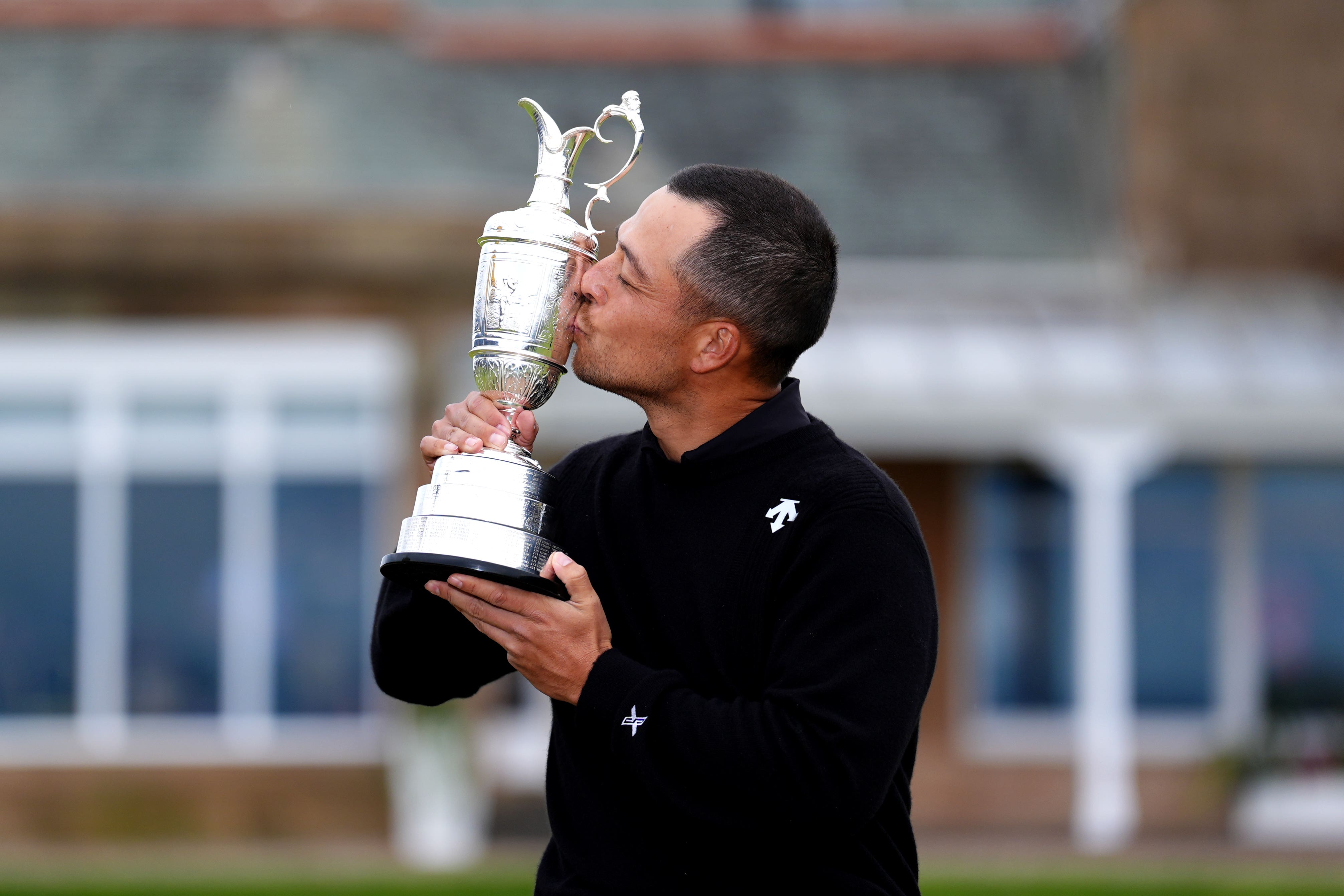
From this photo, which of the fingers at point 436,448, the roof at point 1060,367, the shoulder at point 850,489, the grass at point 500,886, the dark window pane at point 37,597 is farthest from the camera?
the dark window pane at point 37,597

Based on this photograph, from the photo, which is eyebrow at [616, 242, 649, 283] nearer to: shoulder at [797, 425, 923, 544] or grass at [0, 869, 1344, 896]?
shoulder at [797, 425, 923, 544]

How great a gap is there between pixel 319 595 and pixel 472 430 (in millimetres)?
9908

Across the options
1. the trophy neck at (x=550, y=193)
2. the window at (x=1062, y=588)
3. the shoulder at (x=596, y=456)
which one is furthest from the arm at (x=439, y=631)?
the window at (x=1062, y=588)

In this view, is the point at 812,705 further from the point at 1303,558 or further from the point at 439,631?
the point at 1303,558

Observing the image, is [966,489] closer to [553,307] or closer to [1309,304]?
[1309,304]

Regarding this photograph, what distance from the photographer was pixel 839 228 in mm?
13242

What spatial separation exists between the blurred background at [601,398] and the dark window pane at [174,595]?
0.03 m

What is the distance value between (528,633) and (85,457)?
1020 cm

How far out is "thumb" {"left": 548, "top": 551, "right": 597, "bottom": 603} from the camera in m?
2.35

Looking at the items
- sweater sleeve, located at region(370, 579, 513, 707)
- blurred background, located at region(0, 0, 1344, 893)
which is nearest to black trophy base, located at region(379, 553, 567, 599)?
sweater sleeve, located at region(370, 579, 513, 707)

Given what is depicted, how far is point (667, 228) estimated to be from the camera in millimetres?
2422

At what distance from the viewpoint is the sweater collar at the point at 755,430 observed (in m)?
2.45

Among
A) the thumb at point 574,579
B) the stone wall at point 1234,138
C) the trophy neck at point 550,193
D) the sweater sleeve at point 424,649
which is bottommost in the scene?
the sweater sleeve at point 424,649

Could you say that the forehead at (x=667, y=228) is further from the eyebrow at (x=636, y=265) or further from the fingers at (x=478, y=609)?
the fingers at (x=478, y=609)
